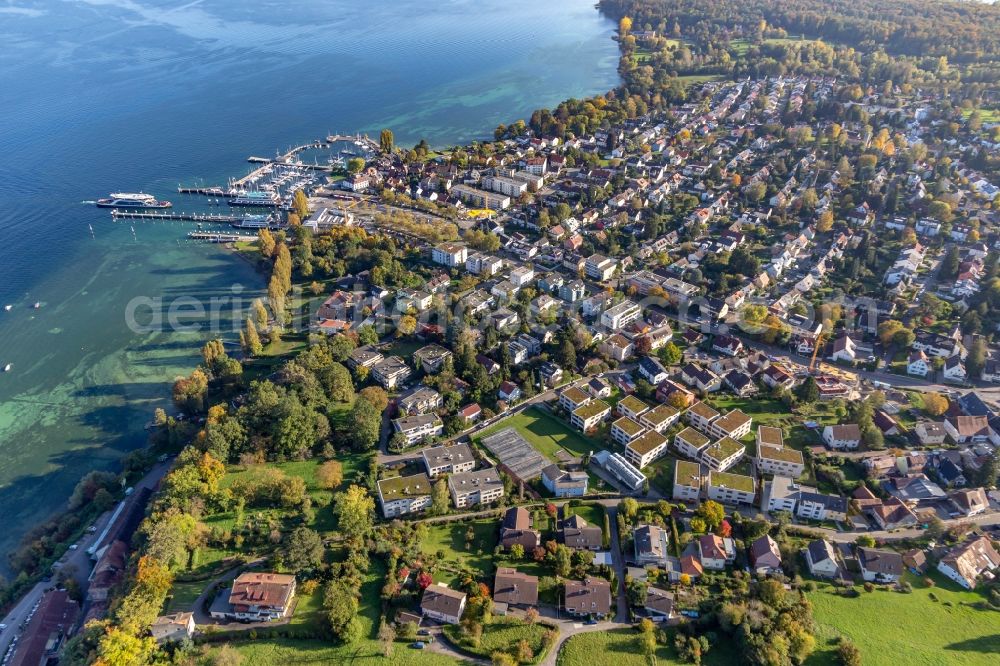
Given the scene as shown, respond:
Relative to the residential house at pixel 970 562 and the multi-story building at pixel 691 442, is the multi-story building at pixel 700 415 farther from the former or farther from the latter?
the residential house at pixel 970 562

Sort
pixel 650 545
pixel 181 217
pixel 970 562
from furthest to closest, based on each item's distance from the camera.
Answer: pixel 181 217 → pixel 650 545 → pixel 970 562

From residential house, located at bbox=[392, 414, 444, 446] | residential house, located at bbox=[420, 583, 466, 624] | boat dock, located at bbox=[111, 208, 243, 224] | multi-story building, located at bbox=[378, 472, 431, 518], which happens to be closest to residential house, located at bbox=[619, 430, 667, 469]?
residential house, located at bbox=[392, 414, 444, 446]

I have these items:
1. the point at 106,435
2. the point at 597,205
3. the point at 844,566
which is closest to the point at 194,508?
the point at 106,435

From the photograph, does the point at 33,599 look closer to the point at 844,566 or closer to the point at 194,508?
the point at 194,508

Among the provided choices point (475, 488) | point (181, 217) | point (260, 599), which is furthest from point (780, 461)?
point (181, 217)

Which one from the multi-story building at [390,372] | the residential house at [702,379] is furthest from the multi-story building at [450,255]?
the residential house at [702,379]

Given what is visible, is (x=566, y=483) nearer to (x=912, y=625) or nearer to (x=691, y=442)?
(x=691, y=442)
